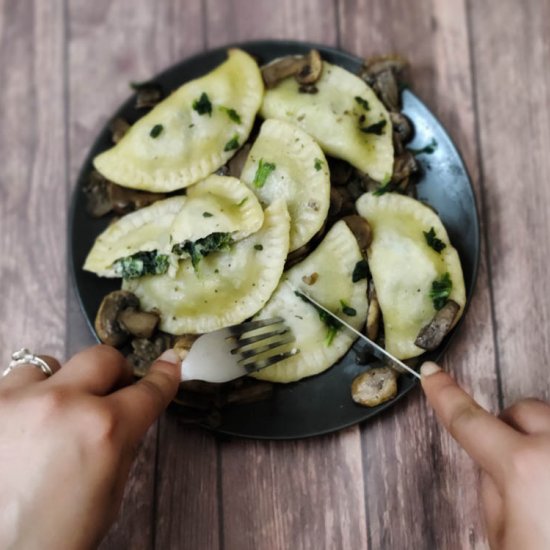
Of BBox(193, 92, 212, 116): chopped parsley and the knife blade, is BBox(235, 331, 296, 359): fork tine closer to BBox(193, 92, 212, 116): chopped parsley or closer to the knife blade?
the knife blade

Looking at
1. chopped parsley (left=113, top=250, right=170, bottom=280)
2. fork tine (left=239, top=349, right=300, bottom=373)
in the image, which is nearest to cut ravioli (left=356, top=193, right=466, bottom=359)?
fork tine (left=239, top=349, right=300, bottom=373)

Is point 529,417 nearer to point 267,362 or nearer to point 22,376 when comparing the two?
point 267,362

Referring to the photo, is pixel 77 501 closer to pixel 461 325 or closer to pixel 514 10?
pixel 461 325

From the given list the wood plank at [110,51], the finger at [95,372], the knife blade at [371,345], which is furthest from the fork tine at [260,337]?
the wood plank at [110,51]

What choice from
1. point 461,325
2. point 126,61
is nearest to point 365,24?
point 126,61

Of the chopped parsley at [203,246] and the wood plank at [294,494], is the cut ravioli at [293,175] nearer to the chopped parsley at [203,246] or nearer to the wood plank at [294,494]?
the chopped parsley at [203,246]

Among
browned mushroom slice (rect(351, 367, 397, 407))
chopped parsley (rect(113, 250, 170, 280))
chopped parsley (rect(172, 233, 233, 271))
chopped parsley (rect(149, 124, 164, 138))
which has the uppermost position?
chopped parsley (rect(149, 124, 164, 138))
